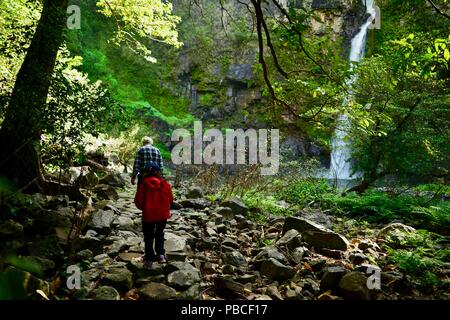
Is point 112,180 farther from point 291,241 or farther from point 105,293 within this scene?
point 105,293

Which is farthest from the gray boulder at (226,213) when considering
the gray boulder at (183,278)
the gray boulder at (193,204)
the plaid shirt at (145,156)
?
the gray boulder at (183,278)

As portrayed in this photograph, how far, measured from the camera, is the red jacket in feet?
13.4

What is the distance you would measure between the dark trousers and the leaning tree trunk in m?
1.52

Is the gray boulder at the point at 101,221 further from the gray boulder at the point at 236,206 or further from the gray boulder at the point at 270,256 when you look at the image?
the gray boulder at the point at 236,206

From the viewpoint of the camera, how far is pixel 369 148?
10406 mm

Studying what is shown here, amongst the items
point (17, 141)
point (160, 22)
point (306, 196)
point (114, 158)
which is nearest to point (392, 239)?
point (306, 196)

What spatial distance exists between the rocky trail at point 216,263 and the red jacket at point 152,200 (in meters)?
0.55

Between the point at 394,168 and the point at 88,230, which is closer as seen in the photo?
the point at 88,230

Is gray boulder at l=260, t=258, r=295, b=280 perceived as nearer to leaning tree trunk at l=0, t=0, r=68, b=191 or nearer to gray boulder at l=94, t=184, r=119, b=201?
leaning tree trunk at l=0, t=0, r=68, b=191

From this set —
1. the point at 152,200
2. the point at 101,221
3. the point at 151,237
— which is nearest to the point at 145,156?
the point at 101,221

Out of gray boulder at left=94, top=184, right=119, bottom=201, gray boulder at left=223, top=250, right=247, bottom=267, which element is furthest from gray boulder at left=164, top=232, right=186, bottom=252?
gray boulder at left=94, top=184, right=119, bottom=201

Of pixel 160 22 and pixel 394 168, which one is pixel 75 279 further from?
pixel 394 168

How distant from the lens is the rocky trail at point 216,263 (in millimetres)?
3406
